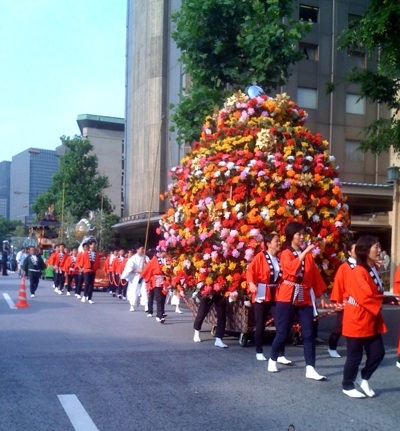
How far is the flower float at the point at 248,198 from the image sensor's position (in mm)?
9992

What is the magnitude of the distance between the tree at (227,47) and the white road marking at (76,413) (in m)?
9.40

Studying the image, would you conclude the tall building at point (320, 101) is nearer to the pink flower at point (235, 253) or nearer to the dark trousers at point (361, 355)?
the pink flower at point (235, 253)

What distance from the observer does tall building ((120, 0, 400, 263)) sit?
95.9 ft

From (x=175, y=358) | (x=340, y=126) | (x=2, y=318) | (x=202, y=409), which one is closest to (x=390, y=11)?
(x=175, y=358)

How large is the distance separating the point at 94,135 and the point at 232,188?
6598 centimetres

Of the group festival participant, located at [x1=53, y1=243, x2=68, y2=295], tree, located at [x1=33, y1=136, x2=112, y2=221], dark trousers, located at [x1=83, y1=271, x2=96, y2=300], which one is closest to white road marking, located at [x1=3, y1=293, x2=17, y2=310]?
dark trousers, located at [x1=83, y1=271, x2=96, y2=300]

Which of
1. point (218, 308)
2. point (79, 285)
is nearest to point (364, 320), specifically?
point (218, 308)

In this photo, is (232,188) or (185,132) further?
(185,132)

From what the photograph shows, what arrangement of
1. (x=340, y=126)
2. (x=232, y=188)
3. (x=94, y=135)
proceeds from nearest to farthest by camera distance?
(x=232, y=188) → (x=340, y=126) → (x=94, y=135)

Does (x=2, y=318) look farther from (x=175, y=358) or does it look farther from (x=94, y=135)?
(x=94, y=135)

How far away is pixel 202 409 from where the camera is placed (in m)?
6.50

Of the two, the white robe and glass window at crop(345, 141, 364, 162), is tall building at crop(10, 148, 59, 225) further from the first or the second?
the white robe

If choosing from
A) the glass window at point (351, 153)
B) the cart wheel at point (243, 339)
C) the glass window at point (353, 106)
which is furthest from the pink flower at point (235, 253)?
the glass window at point (353, 106)

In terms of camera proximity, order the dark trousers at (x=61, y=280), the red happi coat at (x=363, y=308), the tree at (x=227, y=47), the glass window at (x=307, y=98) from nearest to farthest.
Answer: the red happi coat at (x=363, y=308)
the tree at (x=227, y=47)
the dark trousers at (x=61, y=280)
the glass window at (x=307, y=98)
